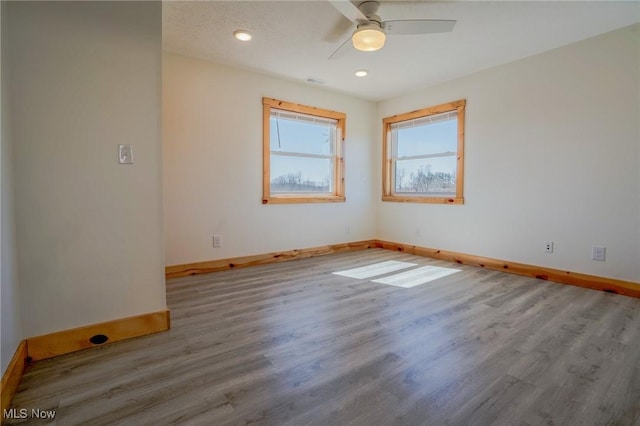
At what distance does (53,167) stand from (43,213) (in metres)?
0.26

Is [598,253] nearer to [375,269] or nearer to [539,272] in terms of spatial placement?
[539,272]

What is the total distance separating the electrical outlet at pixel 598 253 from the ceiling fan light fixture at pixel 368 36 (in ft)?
9.37

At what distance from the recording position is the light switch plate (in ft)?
6.45

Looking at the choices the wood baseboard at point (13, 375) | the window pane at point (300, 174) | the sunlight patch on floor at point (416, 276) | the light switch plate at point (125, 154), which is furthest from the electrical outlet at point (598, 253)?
the wood baseboard at point (13, 375)

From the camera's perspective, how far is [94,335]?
1916 mm

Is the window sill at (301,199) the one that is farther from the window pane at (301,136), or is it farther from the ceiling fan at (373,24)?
the ceiling fan at (373,24)

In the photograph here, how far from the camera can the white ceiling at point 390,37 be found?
2.51 meters

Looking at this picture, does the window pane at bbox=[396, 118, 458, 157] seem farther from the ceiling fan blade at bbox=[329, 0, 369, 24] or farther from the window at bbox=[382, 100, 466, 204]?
the ceiling fan blade at bbox=[329, 0, 369, 24]

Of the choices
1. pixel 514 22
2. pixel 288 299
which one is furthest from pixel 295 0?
pixel 288 299

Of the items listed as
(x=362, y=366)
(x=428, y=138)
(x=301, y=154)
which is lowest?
(x=362, y=366)

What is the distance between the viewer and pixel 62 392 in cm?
148

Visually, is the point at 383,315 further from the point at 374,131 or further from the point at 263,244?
the point at 374,131

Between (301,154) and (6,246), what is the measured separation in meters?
3.40

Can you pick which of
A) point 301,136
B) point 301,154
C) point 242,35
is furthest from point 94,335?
point 301,136
